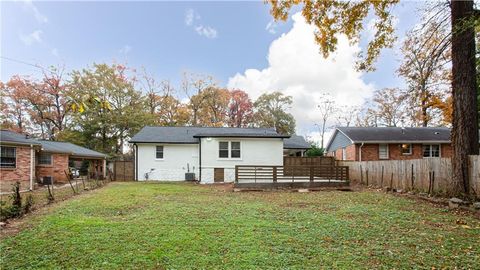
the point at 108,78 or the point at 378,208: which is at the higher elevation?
the point at 108,78

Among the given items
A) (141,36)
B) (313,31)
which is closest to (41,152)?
(141,36)

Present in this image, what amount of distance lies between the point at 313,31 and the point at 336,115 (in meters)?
29.5

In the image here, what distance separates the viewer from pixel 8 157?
1383cm

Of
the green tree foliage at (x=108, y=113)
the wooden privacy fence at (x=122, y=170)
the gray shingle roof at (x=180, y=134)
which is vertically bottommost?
the wooden privacy fence at (x=122, y=170)

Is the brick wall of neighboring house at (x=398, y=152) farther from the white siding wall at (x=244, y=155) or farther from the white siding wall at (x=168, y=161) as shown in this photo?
the white siding wall at (x=168, y=161)

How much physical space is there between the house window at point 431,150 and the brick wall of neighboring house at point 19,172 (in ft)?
92.5

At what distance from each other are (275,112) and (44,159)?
30503mm

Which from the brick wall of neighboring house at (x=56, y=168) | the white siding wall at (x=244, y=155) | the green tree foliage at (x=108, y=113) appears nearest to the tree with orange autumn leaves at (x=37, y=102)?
the green tree foliage at (x=108, y=113)

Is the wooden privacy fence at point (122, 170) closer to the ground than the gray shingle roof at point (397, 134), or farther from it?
closer to the ground

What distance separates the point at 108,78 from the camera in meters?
31.5

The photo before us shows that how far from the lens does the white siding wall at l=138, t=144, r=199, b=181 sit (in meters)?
19.6

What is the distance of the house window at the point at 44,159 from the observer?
1840 centimetres

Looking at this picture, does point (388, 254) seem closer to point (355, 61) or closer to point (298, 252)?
point (298, 252)

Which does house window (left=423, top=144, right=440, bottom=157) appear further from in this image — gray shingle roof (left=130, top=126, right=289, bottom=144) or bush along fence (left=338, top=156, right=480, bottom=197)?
gray shingle roof (left=130, top=126, right=289, bottom=144)
